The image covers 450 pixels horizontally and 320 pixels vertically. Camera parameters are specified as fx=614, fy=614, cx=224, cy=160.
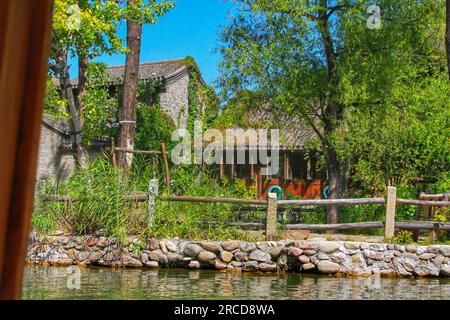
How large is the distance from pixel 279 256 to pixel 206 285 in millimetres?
2445

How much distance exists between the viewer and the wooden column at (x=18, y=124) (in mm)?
1162

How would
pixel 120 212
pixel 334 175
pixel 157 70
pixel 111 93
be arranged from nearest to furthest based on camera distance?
pixel 120 212 → pixel 334 175 → pixel 111 93 → pixel 157 70

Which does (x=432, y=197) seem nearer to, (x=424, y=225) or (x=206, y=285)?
(x=424, y=225)

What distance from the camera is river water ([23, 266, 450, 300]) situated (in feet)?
26.6

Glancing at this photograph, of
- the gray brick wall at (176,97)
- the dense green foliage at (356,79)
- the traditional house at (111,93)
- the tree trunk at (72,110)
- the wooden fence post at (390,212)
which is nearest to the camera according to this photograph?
the wooden fence post at (390,212)

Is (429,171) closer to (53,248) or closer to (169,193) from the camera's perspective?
(169,193)

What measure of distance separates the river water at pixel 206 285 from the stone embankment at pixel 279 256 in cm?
28

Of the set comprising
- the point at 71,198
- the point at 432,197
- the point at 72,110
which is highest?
the point at 72,110

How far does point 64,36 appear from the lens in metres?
13.7

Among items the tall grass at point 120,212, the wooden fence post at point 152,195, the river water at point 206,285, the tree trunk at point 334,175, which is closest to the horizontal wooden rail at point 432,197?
the river water at point 206,285

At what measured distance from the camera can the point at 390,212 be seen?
11.7 m

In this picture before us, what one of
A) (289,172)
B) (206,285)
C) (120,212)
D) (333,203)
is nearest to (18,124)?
(206,285)

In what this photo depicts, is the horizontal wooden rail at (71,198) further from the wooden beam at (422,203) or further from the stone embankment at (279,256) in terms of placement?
the wooden beam at (422,203)

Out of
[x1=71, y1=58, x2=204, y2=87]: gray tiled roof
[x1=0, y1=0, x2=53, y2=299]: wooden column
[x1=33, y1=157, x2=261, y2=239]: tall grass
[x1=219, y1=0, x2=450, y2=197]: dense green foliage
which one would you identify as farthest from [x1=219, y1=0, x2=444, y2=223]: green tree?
[x1=0, y1=0, x2=53, y2=299]: wooden column
